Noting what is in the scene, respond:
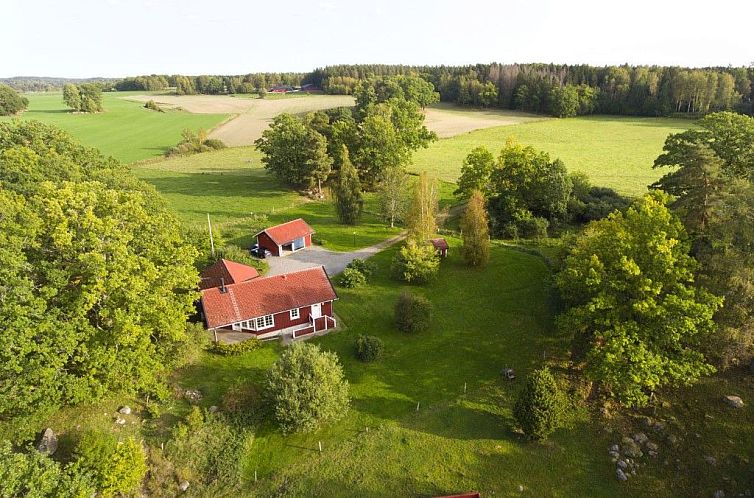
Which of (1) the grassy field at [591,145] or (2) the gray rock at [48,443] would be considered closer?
(2) the gray rock at [48,443]

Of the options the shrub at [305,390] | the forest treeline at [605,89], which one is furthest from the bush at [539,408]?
the forest treeline at [605,89]

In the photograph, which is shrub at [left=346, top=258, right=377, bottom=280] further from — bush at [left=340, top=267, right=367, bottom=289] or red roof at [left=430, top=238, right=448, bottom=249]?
red roof at [left=430, top=238, right=448, bottom=249]

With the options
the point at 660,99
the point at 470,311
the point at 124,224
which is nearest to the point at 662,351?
the point at 470,311

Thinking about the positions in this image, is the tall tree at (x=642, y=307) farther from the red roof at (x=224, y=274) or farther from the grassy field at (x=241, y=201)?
the grassy field at (x=241, y=201)

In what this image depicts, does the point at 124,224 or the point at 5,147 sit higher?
the point at 5,147

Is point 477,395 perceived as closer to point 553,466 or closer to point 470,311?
point 553,466

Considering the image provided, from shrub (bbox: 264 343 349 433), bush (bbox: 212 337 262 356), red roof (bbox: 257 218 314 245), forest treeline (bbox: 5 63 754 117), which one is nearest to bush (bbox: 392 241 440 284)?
red roof (bbox: 257 218 314 245)

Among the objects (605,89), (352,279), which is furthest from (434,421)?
(605,89)
